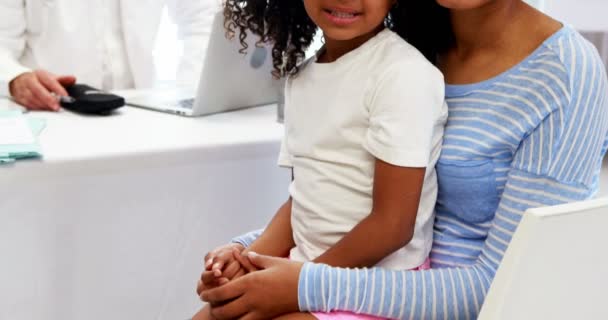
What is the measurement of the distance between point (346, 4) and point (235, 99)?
58 cm

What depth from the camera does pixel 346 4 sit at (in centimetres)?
89

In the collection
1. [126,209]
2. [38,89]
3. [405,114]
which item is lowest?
[126,209]

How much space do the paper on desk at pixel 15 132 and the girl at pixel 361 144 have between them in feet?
1.19

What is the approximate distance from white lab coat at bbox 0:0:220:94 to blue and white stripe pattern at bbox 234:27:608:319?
44.3 inches

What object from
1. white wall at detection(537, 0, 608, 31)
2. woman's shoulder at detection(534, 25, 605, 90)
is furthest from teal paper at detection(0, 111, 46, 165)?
white wall at detection(537, 0, 608, 31)

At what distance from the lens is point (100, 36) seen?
1944mm

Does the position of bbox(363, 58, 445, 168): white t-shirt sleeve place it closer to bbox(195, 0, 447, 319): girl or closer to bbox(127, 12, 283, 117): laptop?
bbox(195, 0, 447, 319): girl

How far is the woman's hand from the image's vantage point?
83 cm

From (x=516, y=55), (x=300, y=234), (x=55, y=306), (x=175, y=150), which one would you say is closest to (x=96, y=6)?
(x=175, y=150)

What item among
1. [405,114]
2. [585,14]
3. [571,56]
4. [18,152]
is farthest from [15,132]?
[585,14]

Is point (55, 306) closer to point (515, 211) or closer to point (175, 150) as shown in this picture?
point (175, 150)

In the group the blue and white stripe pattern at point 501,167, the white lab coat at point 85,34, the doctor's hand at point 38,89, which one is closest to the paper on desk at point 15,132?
the doctor's hand at point 38,89

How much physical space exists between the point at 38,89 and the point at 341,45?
0.66m

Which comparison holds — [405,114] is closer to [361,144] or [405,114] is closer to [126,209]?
[361,144]
